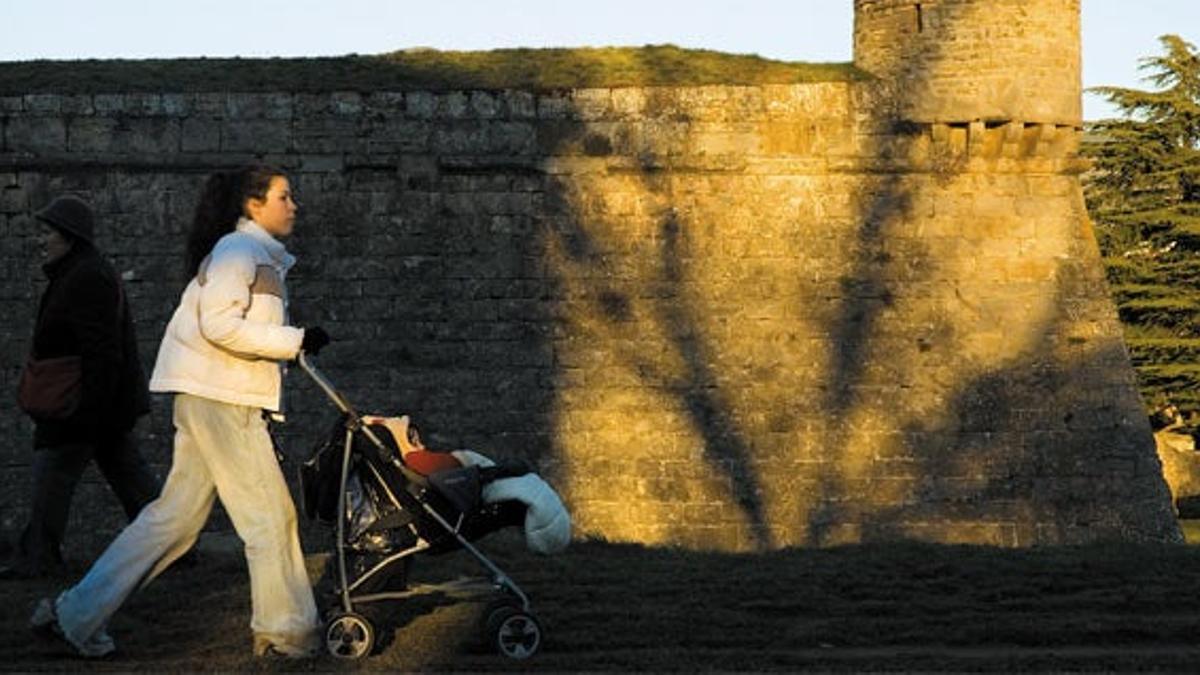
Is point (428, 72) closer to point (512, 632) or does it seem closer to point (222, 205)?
point (222, 205)

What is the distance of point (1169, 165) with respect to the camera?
4697 cm

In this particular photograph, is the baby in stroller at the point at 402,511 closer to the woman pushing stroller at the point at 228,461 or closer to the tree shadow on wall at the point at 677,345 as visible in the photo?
the woman pushing stroller at the point at 228,461

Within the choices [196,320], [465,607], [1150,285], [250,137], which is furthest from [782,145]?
[1150,285]

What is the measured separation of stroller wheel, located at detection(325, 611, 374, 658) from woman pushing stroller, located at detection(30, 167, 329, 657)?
8 cm

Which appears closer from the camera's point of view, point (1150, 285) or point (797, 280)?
point (797, 280)

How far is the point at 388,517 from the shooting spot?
26.5ft

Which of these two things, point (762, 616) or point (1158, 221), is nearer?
point (762, 616)

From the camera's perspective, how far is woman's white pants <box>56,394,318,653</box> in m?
→ 7.69

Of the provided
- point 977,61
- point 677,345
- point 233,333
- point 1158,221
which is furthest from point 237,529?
point 1158,221

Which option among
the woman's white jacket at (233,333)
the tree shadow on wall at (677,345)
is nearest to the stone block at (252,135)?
the tree shadow on wall at (677,345)

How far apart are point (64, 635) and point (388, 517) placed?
123cm

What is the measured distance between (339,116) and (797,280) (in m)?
3.76

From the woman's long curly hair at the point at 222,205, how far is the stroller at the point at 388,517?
0.62 meters

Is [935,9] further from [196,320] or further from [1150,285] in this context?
[1150,285]
